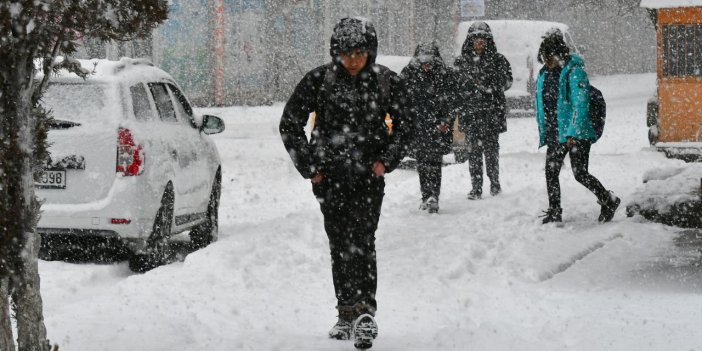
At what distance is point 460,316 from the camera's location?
7367mm

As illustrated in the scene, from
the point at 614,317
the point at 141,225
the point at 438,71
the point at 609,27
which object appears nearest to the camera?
the point at 614,317

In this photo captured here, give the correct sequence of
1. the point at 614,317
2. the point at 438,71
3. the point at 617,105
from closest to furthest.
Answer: the point at 614,317 < the point at 438,71 < the point at 617,105

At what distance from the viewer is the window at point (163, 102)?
10125 mm

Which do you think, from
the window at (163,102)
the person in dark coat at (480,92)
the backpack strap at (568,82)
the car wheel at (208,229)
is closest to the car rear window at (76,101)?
the window at (163,102)

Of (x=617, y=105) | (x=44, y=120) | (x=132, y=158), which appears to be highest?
(x=44, y=120)

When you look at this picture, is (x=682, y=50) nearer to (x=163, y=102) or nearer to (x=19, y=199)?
(x=163, y=102)

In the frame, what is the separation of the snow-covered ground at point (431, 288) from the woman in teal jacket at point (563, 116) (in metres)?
0.33

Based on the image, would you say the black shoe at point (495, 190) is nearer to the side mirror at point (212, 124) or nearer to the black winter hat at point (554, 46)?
the black winter hat at point (554, 46)

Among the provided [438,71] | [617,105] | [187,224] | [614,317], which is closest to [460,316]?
[614,317]

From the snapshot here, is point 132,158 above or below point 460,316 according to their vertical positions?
above

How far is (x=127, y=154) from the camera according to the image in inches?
354

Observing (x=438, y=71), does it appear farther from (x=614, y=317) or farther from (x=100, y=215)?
(x=614, y=317)

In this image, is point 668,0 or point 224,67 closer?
point 668,0

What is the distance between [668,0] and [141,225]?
408 inches
